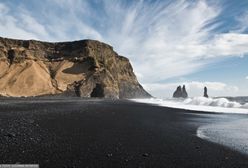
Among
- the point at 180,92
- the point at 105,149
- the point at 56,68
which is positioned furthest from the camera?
the point at 180,92

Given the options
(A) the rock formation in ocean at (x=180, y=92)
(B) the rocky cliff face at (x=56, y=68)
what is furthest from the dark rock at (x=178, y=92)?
(B) the rocky cliff face at (x=56, y=68)

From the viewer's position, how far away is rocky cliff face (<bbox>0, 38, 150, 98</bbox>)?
307 feet

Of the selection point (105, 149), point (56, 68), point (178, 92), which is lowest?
point (105, 149)

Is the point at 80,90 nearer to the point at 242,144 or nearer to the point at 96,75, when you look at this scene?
the point at 96,75

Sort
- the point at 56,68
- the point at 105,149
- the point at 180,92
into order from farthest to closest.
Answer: the point at 180,92
the point at 56,68
the point at 105,149

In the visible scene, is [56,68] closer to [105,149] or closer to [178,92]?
[178,92]

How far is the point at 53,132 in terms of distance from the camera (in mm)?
11984

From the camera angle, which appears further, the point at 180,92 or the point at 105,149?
the point at 180,92

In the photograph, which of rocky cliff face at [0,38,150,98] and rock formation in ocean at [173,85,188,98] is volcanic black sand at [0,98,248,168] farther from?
rock formation in ocean at [173,85,188,98]

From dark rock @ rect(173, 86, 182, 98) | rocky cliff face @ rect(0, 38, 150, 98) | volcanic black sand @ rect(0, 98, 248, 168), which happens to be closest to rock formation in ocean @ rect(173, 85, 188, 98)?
dark rock @ rect(173, 86, 182, 98)

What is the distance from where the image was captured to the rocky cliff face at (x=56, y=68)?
3679 inches

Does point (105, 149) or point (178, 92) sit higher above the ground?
point (178, 92)

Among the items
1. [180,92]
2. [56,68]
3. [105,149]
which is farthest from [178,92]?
[105,149]

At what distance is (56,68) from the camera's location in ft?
367
